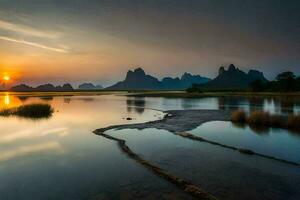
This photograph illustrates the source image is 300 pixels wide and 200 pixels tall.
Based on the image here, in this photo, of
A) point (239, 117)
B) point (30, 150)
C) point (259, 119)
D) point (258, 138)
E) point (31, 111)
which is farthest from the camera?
point (31, 111)

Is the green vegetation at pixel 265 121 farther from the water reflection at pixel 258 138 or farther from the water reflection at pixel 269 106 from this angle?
the water reflection at pixel 269 106

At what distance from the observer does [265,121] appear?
32.8m

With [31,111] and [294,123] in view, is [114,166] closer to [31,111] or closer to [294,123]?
[294,123]

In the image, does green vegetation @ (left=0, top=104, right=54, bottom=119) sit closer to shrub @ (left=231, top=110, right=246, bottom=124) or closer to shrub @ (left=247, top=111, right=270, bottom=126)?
shrub @ (left=231, top=110, right=246, bottom=124)

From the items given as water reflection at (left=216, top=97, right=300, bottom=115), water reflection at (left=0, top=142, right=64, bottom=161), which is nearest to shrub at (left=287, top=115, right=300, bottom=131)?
water reflection at (left=216, top=97, right=300, bottom=115)

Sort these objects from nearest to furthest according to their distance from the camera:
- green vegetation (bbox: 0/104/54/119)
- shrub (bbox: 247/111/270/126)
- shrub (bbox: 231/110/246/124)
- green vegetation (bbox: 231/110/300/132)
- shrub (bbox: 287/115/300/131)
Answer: shrub (bbox: 287/115/300/131)
green vegetation (bbox: 231/110/300/132)
shrub (bbox: 247/111/270/126)
shrub (bbox: 231/110/246/124)
green vegetation (bbox: 0/104/54/119)

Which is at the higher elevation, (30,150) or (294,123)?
(294,123)

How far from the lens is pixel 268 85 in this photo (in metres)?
135

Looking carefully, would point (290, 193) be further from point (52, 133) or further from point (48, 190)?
point (52, 133)

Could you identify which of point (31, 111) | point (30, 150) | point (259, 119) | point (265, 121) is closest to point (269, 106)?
point (259, 119)

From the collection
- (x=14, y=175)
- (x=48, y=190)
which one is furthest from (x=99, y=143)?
(x=48, y=190)

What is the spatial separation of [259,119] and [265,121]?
0.78 metres

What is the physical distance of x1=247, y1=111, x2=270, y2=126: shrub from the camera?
3281cm

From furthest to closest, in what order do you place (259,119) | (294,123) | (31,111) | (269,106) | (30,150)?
(269,106)
(31,111)
(259,119)
(294,123)
(30,150)
